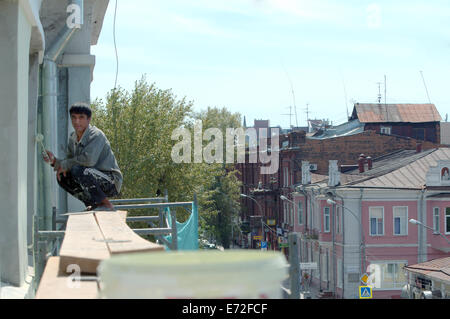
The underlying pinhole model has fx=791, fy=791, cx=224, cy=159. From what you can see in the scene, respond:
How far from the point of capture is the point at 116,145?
29.0 meters

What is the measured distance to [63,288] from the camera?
A: 289cm

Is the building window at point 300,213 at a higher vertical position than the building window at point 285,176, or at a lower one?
lower

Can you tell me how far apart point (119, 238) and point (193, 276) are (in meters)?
1.89

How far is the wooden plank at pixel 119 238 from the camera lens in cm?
298

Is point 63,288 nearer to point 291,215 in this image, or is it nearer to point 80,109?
point 80,109

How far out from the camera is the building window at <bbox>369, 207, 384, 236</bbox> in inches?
1729

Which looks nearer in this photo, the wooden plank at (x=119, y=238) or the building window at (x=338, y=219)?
the wooden plank at (x=119, y=238)

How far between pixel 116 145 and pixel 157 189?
221 centimetres

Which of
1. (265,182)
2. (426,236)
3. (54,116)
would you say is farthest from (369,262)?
(54,116)

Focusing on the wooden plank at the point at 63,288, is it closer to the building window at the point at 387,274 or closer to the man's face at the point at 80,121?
the man's face at the point at 80,121
